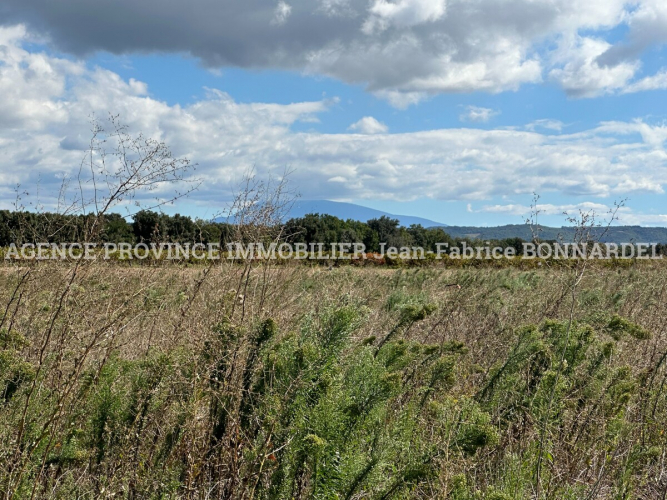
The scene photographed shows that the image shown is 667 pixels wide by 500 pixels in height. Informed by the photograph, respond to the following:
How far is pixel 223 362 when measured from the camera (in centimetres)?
273

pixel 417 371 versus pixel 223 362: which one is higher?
pixel 223 362

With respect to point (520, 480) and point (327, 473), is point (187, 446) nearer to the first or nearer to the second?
point (327, 473)

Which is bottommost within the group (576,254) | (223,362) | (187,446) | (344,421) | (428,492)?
(428,492)

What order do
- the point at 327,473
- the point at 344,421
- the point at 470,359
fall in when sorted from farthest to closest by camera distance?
the point at 470,359
the point at 344,421
the point at 327,473

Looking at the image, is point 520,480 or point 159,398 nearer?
point 520,480

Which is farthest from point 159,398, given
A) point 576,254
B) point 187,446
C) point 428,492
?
point 576,254

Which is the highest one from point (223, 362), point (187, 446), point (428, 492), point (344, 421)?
point (223, 362)

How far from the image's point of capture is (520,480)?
8.20 feet

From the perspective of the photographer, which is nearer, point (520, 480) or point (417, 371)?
point (520, 480)

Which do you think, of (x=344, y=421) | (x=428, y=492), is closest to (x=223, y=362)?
(x=344, y=421)

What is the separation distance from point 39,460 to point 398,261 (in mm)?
24629

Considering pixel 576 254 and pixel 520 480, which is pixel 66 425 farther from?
pixel 576 254

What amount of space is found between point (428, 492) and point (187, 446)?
1126 mm

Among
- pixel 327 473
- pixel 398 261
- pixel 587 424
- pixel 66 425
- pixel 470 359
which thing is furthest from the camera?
pixel 398 261
